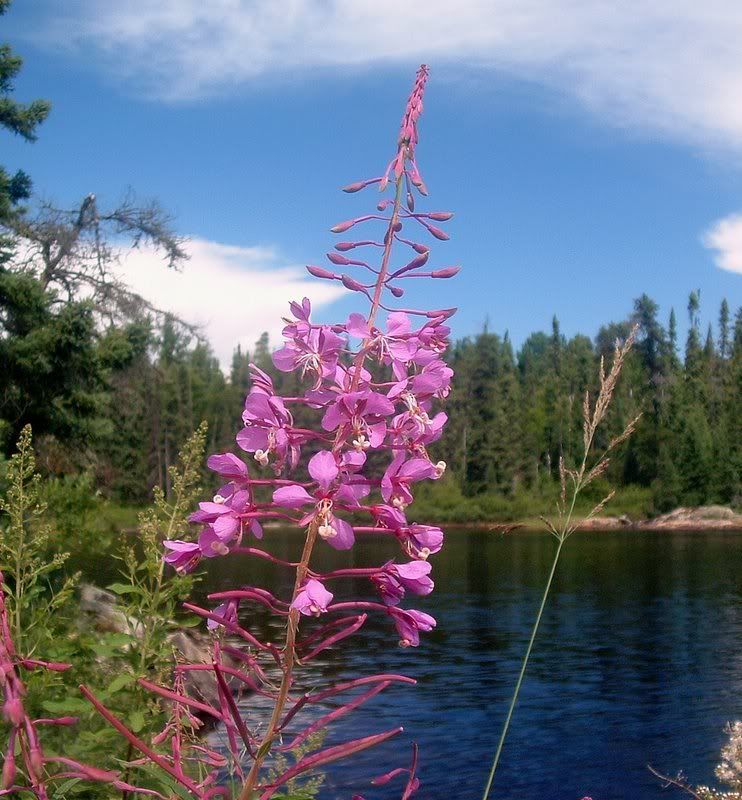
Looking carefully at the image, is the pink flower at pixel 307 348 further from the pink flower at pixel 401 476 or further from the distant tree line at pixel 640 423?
the distant tree line at pixel 640 423

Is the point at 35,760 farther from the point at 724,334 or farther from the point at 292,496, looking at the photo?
the point at 724,334

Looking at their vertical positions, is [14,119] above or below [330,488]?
above

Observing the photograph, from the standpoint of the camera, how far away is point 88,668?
498 centimetres

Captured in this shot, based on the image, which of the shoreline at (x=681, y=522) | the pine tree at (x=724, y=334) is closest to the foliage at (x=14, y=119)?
the shoreline at (x=681, y=522)

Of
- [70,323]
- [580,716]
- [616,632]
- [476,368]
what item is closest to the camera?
[70,323]

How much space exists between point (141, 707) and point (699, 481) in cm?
8625

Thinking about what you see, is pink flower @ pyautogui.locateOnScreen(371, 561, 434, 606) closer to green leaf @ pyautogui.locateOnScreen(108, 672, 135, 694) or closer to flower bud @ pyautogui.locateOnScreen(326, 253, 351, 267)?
flower bud @ pyautogui.locateOnScreen(326, 253, 351, 267)

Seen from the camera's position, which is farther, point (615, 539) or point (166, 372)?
point (615, 539)

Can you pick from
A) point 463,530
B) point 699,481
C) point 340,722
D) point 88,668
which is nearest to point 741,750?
point 88,668

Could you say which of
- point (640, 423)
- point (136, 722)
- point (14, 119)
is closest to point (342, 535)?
point (136, 722)

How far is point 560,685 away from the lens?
20.5 m

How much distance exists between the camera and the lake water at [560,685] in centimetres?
1412

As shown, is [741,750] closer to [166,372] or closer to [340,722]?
[340,722]

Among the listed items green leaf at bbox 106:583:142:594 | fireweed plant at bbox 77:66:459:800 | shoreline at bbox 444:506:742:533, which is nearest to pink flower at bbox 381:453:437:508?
fireweed plant at bbox 77:66:459:800
